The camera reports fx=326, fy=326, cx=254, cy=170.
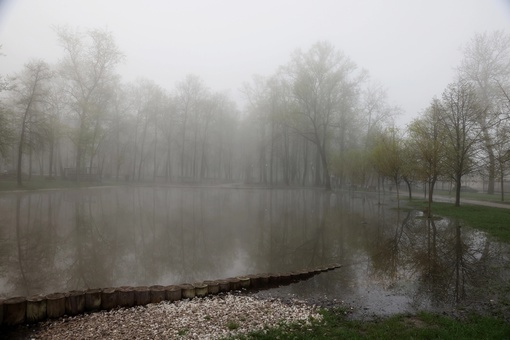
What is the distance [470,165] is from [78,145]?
39053 millimetres

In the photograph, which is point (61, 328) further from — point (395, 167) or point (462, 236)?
point (395, 167)

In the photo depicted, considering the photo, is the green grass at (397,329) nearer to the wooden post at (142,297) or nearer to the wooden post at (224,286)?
the wooden post at (224,286)

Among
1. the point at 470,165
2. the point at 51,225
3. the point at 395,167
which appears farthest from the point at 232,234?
the point at 470,165

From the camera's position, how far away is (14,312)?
207 inches

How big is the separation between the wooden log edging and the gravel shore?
0.69 ft

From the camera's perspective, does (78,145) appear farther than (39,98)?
Yes

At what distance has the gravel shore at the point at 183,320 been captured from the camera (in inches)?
186

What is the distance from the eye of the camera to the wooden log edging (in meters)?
5.29

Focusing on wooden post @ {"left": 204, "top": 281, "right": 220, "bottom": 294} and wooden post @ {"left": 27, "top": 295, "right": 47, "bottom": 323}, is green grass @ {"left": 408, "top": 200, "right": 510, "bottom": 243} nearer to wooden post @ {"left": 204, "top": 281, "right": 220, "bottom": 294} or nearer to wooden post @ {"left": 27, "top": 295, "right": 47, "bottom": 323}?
wooden post @ {"left": 204, "top": 281, "right": 220, "bottom": 294}

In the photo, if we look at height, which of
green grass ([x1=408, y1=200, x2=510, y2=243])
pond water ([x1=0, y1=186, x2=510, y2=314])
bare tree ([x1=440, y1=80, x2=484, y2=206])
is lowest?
pond water ([x1=0, y1=186, x2=510, y2=314])

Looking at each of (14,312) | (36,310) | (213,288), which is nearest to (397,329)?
(213,288)

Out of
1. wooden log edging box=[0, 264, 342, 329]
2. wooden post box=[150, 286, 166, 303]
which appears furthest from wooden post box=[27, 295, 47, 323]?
wooden post box=[150, 286, 166, 303]

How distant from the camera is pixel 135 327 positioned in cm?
493

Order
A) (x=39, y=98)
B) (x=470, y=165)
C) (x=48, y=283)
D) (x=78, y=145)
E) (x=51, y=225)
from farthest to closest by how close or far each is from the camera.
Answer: (x=78, y=145) → (x=39, y=98) → (x=470, y=165) → (x=51, y=225) → (x=48, y=283)
